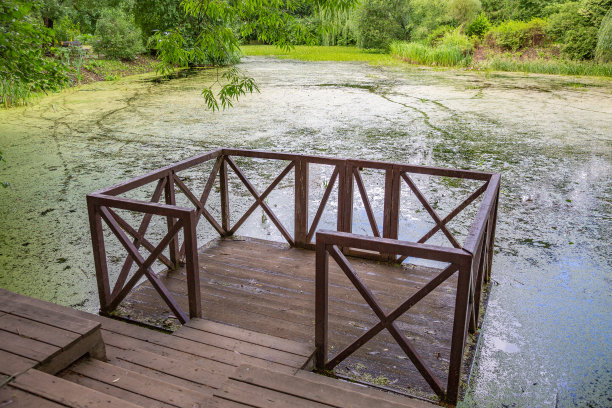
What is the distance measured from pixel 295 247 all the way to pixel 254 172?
241 centimetres

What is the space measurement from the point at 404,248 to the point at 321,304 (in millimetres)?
536

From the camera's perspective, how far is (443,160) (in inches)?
253

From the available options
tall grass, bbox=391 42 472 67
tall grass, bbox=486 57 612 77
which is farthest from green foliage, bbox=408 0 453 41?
tall grass, bbox=486 57 612 77

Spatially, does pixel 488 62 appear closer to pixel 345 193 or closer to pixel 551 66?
pixel 551 66

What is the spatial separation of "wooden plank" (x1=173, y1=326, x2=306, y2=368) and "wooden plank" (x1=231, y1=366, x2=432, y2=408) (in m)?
0.37

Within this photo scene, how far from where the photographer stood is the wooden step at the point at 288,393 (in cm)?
171

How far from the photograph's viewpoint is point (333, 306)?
3.03 m

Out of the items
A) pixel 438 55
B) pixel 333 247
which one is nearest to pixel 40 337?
pixel 333 247

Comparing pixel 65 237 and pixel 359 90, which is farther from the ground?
pixel 359 90

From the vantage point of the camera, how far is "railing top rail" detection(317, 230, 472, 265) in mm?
2012

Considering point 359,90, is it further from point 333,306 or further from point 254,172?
point 333,306

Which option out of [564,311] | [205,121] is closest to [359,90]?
[205,121]

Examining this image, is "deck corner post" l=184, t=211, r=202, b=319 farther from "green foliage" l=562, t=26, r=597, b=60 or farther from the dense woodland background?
"green foliage" l=562, t=26, r=597, b=60

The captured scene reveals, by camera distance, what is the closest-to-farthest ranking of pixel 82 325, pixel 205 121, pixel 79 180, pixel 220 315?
pixel 82 325
pixel 220 315
pixel 79 180
pixel 205 121
